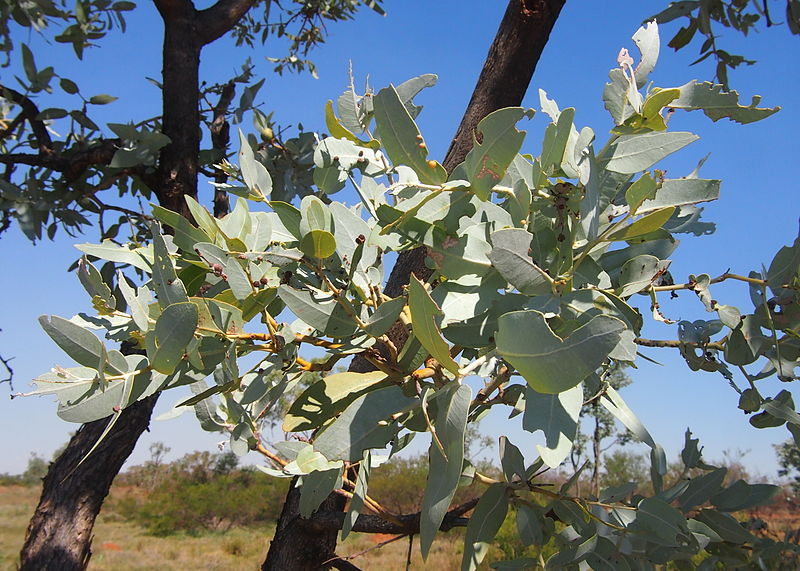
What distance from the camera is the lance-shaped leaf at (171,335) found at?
438 mm

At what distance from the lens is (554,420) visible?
44 cm

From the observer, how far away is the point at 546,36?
1.19 meters

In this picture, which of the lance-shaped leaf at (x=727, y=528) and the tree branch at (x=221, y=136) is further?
the tree branch at (x=221, y=136)

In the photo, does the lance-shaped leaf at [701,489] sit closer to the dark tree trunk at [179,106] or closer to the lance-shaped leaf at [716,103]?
the lance-shaped leaf at [716,103]

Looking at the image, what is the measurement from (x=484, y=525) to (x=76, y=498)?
145 cm

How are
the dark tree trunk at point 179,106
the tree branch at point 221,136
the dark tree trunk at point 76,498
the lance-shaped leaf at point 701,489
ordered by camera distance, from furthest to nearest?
the tree branch at point 221,136
the dark tree trunk at point 179,106
the dark tree trunk at point 76,498
the lance-shaped leaf at point 701,489

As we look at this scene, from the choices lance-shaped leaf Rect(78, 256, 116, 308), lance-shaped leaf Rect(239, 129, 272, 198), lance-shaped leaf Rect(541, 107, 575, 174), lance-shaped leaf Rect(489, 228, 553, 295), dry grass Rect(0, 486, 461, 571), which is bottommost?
dry grass Rect(0, 486, 461, 571)

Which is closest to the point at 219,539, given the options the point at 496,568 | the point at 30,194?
the point at 30,194

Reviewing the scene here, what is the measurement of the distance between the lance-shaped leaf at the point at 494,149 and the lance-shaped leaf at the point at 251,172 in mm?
251

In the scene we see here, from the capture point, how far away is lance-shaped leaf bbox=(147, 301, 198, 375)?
44 cm

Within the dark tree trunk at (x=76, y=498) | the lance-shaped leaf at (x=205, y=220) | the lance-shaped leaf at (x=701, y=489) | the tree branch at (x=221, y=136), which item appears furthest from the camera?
the tree branch at (x=221, y=136)

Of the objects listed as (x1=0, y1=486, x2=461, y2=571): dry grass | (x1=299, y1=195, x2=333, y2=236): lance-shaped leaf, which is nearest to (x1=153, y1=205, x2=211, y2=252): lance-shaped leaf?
(x1=299, y1=195, x2=333, y2=236): lance-shaped leaf

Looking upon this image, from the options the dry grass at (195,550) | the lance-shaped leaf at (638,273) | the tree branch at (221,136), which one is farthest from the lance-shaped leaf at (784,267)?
the dry grass at (195,550)

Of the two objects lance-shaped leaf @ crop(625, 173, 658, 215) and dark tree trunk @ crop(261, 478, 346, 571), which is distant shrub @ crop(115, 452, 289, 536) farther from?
lance-shaped leaf @ crop(625, 173, 658, 215)
